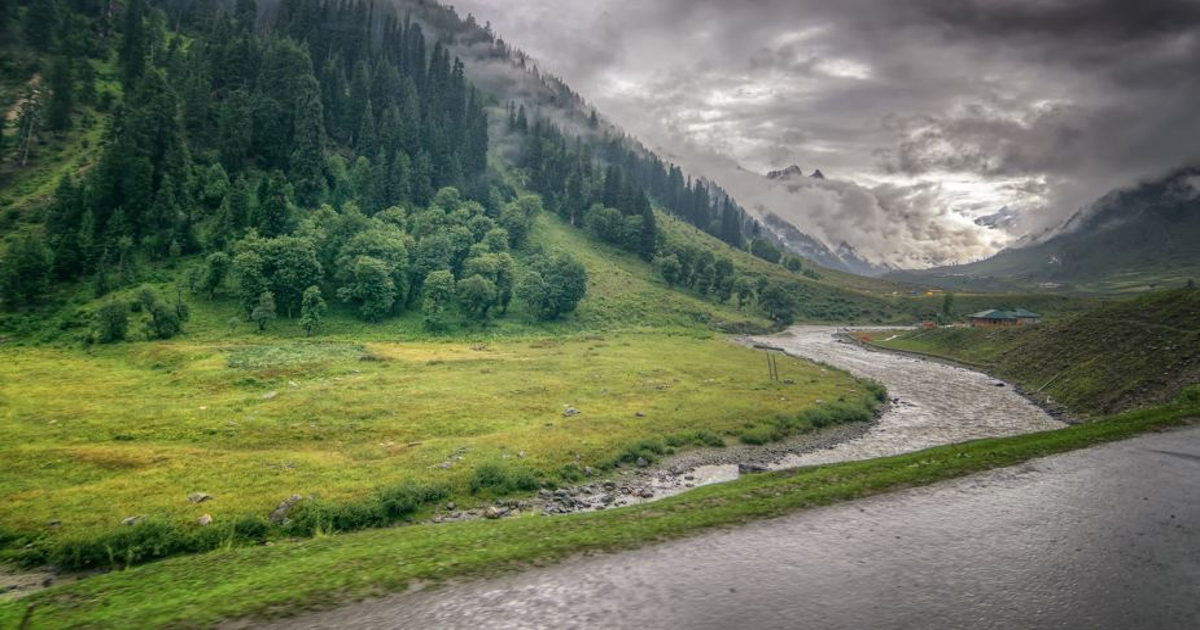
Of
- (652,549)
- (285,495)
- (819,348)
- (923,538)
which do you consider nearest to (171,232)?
(285,495)

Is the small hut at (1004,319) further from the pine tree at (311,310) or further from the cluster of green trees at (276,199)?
the pine tree at (311,310)

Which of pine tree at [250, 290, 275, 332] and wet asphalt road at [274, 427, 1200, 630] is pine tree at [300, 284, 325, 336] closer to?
pine tree at [250, 290, 275, 332]

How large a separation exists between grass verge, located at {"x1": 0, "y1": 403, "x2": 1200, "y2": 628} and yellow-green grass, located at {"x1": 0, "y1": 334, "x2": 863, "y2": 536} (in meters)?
9.01

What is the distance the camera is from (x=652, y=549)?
20.8 metres

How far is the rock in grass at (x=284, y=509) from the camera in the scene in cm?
2825

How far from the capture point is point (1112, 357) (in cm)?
6725

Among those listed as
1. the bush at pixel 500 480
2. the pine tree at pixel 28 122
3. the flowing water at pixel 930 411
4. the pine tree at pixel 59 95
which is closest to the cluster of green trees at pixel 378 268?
the pine tree at pixel 28 122

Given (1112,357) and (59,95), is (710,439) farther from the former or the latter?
(59,95)

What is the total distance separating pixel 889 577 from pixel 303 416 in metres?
46.2

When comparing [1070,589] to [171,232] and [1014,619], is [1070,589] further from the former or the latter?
[171,232]

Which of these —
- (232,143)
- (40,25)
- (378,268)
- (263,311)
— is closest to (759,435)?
(263,311)

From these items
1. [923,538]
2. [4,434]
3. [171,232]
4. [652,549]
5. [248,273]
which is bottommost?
[4,434]

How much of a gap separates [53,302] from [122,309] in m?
19.5

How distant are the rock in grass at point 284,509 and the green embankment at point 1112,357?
73836mm
